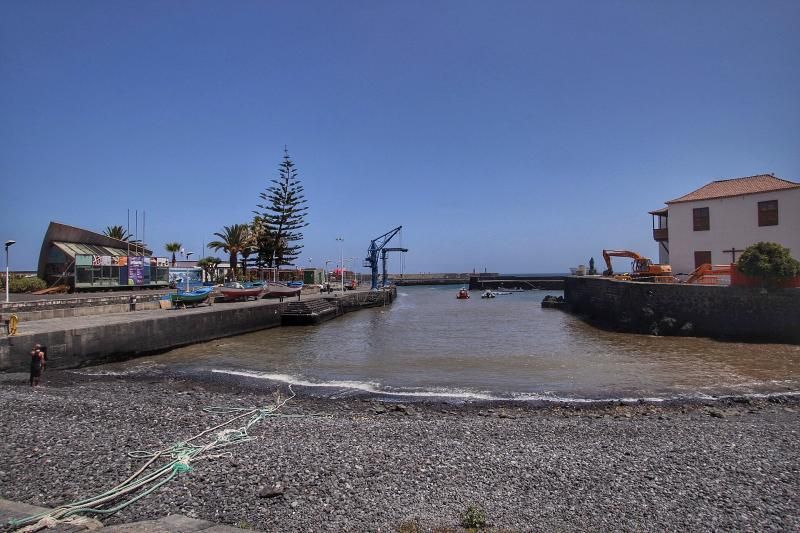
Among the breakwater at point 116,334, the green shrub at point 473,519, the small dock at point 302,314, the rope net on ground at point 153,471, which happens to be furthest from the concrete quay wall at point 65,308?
the green shrub at point 473,519

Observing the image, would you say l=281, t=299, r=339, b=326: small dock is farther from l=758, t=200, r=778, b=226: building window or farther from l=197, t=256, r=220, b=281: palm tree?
l=758, t=200, r=778, b=226: building window

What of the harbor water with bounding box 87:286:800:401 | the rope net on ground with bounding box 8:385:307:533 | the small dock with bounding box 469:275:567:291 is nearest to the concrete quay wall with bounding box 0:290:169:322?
the harbor water with bounding box 87:286:800:401

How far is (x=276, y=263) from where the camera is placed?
57688mm

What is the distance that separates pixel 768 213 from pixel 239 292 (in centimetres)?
3507

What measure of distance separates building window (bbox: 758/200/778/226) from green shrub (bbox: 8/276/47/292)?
47.5m

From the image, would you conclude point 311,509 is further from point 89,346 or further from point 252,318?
point 252,318

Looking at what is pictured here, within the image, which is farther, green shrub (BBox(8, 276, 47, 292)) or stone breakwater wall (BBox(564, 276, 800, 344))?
green shrub (BBox(8, 276, 47, 292))

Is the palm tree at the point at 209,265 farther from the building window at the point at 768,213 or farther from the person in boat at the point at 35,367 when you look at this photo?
the building window at the point at 768,213

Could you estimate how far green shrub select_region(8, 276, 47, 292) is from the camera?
31562 mm

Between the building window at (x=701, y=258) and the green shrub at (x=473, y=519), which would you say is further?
the building window at (x=701, y=258)

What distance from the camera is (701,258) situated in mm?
30500

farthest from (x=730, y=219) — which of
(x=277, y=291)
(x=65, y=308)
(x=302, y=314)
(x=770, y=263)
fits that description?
(x=65, y=308)

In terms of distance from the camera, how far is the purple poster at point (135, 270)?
37.0m

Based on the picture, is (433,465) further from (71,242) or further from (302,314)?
(71,242)
